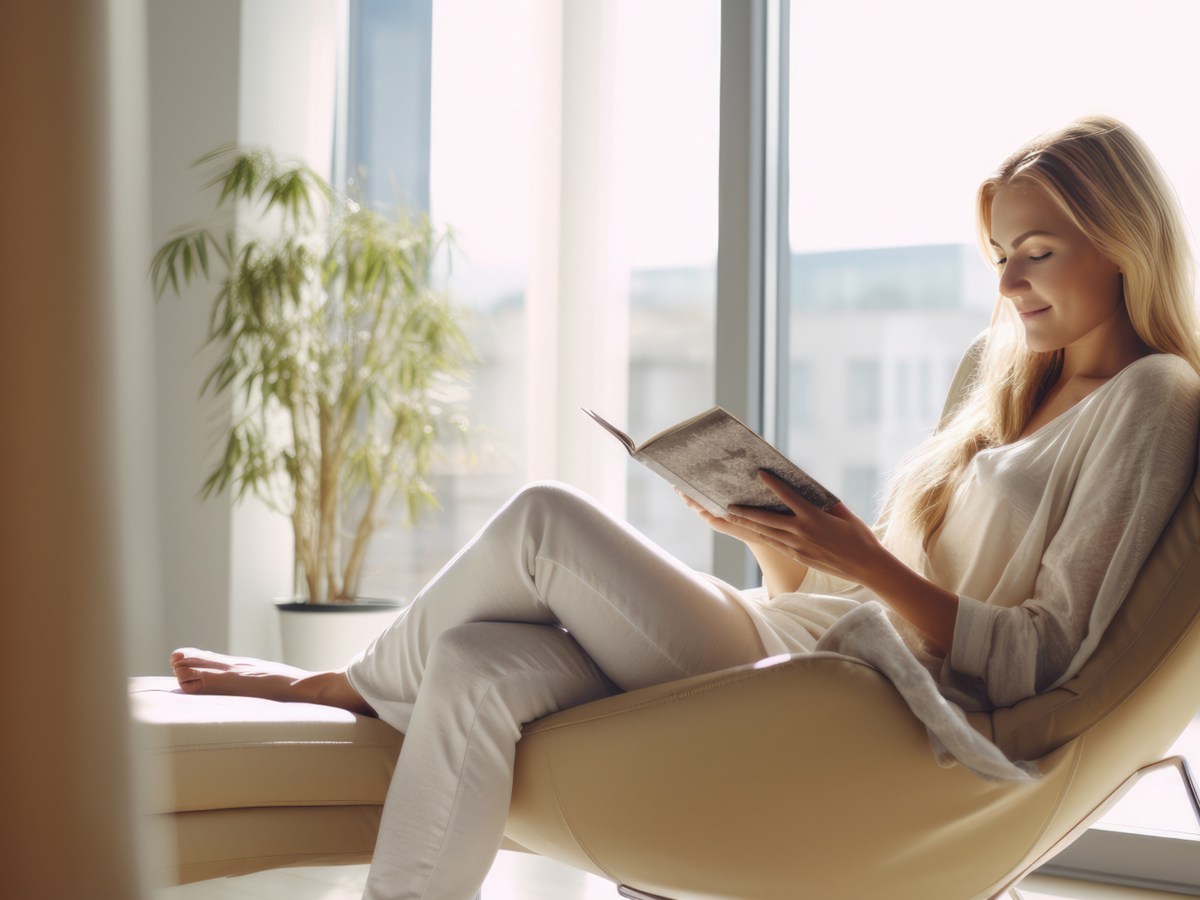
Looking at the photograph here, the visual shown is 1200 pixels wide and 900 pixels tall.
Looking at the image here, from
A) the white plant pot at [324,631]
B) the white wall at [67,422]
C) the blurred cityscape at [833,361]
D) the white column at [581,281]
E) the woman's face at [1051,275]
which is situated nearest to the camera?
the white wall at [67,422]

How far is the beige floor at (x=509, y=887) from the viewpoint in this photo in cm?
201

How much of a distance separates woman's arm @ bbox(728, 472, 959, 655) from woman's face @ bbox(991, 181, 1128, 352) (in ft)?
1.44

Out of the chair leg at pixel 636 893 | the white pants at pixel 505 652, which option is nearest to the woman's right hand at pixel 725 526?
the white pants at pixel 505 652

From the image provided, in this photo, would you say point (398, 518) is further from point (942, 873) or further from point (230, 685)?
point (942, 873)

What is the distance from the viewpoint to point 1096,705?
1.12m

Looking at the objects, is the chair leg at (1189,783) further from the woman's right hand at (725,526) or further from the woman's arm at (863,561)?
the woman's right hand at (725,526)

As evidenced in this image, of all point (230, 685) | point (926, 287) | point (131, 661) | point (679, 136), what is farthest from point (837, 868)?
point (679, 136)

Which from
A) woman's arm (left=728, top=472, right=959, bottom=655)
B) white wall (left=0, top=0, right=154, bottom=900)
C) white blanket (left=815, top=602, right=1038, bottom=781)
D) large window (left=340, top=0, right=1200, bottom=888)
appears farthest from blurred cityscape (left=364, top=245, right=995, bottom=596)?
white wall (left=0, top=0, right=154, bottom=900)

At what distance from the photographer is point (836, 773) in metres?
1.06

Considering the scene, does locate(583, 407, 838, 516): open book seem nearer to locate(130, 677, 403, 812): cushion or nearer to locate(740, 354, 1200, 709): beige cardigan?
locate(740, 354, 1200, 709): beige cardigan

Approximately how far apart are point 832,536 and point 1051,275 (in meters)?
0.48

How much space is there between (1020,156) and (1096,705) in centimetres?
73

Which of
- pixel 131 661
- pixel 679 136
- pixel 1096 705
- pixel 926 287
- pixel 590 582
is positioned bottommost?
pixel 1096 705

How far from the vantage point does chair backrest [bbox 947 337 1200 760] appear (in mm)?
1114
